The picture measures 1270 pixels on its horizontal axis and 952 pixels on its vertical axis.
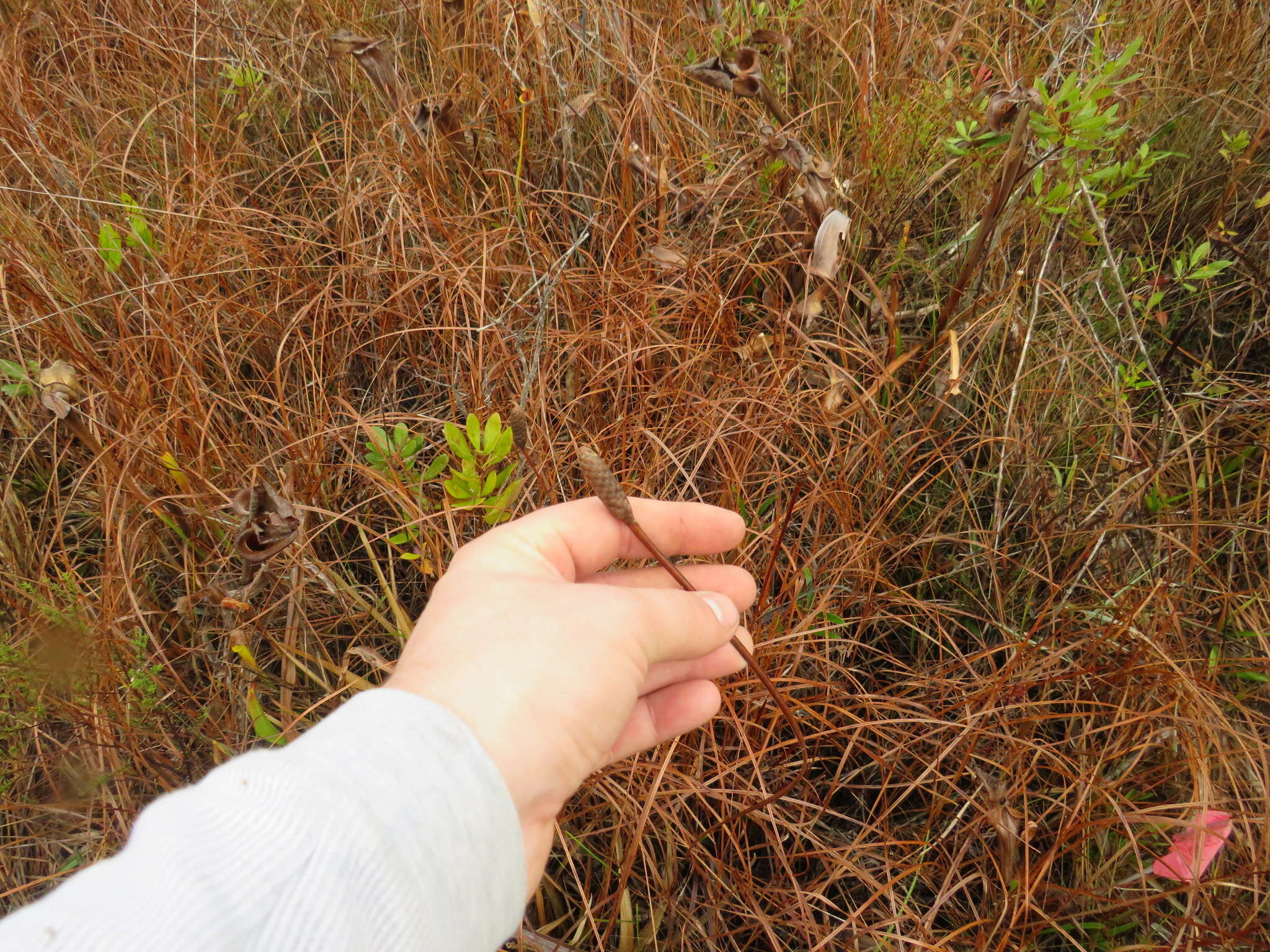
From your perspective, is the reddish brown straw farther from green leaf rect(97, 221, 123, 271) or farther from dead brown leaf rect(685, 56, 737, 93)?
green leaf rect(97, 221, 123, 271)

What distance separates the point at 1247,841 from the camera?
98 cm

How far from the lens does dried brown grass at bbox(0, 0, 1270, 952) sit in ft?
3.34

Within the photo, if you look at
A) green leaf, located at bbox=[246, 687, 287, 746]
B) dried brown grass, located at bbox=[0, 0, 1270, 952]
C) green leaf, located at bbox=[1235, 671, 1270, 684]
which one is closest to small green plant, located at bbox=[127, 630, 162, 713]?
dried brown grass, located at bbox=[0, 0, 1270, 952]

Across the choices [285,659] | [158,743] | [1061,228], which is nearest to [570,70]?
[1061,228]

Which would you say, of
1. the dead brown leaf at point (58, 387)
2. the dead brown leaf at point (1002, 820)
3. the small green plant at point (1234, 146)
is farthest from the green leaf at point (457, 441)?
the small green plant at point (1234, 146)

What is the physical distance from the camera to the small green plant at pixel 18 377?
1262mm

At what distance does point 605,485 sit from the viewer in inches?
28.5

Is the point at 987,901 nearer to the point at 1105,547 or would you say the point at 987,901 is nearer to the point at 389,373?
the point at 1105,547

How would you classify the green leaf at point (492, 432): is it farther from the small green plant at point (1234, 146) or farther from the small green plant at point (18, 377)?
the small green plant at point (1234, 146)

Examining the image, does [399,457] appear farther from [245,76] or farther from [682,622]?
[245,76]

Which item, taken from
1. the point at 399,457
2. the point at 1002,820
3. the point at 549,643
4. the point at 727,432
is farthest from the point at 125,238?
the point at 1002,820

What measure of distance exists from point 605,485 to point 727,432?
0.53m

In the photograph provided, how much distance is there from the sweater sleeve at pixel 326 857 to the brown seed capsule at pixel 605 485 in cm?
24

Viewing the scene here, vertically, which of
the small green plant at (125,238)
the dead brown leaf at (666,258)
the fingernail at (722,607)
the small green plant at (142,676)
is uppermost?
the small green plant at (125,238)
